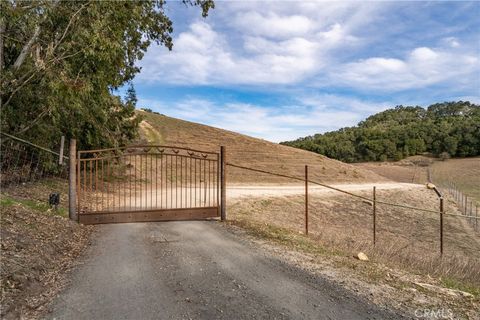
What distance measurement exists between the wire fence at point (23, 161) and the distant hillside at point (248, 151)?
16.3 metres

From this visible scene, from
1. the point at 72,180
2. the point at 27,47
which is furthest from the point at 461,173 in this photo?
the point at 27,47

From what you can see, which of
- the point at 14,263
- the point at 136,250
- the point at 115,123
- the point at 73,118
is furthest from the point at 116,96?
the point at 14,263

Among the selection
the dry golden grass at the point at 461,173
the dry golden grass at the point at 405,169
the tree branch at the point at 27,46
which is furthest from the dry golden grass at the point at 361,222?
the dry golden grass at the point at 405,169

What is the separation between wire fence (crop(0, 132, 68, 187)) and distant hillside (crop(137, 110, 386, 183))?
16.3 metres

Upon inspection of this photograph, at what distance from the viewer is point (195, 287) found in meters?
4.87

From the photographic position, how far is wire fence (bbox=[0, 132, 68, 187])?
1129 centimetres

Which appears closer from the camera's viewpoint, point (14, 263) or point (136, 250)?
point (14, 263)

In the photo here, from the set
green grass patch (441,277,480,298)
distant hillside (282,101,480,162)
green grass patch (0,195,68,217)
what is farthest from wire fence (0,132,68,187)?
distant hillside (282,101,480,162)

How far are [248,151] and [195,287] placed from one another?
104 ft

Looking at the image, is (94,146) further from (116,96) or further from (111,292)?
(111,292)

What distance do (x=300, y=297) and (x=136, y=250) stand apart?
3295 mm

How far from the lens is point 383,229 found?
54.2 feet

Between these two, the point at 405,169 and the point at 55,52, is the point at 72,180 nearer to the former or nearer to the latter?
the point at 55,52

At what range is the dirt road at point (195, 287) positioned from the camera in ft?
13.6
